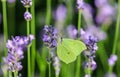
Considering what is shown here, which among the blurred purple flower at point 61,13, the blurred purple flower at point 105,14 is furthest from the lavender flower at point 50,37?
the blurred purple flower at point 105,14

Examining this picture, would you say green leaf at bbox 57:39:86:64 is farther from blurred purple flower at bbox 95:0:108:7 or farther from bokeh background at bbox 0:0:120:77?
blurred purple flower at bbox 95:0:108:7

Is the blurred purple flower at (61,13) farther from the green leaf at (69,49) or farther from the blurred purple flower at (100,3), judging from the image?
the green leaf at (69,49)

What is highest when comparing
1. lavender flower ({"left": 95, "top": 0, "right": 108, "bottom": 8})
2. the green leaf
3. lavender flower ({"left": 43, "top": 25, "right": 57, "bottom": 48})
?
lavender flower ({"left": 95, "top": 0, "right": 108, "bottom": 8})

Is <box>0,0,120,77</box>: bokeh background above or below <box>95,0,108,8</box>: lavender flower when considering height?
below

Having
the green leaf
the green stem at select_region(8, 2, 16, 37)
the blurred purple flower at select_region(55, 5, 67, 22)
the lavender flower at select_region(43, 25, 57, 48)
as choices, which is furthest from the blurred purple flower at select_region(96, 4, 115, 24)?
the lavender flower at select_region(43, 25, 57, 48)

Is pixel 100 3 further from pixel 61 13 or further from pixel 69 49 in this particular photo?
pixel 69 49

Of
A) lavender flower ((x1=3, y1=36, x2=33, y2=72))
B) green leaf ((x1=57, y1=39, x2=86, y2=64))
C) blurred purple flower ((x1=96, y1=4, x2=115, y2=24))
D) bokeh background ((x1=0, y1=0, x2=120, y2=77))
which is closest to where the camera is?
lavender flower ((x1=3, y1=36, x2=33, y2=72))
